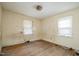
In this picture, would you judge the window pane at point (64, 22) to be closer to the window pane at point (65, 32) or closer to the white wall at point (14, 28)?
the window pane at point (65, 32)

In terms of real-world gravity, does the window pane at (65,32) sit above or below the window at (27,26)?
below

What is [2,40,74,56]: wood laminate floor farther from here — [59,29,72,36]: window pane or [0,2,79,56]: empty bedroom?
[59,29,72,36]: window pane

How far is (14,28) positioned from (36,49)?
0.51 meters

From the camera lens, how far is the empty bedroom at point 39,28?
84cm

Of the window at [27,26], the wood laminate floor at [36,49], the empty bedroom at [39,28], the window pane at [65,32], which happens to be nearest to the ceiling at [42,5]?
the empty bedroom at [39,28]

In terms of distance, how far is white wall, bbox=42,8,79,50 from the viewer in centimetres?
91

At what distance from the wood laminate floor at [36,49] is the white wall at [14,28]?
93 mm

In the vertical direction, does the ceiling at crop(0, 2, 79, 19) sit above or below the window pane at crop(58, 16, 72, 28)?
above

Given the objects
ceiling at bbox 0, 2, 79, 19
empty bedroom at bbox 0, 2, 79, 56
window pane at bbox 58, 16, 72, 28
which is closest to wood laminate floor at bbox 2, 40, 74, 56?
empty bedroom at bbox 0, 2, 79, 56

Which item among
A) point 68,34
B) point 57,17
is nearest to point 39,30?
point 57,17

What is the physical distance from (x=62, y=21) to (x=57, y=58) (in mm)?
553

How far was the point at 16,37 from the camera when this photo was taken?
0.94 metres

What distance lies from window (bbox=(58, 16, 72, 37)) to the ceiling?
6.2 inches

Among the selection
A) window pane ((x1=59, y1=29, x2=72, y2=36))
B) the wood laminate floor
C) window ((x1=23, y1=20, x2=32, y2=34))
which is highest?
window ((x1=23, y1=20, x2=32, y2=34))
